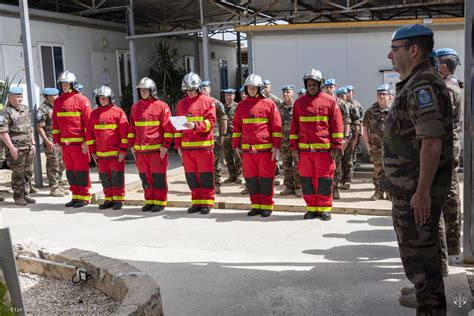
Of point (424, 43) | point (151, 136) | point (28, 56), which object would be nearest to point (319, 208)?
point (151, 136)

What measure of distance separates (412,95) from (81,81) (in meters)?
13.4

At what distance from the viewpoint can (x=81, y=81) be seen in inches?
596

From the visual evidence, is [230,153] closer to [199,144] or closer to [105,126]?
[199,144]

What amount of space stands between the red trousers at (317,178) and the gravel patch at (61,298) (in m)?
3.65

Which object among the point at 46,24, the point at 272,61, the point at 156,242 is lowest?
the point at 156,242

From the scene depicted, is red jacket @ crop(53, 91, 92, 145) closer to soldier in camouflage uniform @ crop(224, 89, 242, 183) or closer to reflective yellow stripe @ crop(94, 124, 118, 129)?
reflective yellow stripe @ crop(94, 124, 118, 129)

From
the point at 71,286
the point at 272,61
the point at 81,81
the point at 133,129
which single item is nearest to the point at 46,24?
the point at 81,81

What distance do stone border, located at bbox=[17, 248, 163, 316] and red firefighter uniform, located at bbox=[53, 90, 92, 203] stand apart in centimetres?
386

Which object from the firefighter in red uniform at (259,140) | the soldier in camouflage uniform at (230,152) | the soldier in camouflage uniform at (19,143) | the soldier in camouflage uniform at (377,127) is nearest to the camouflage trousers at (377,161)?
the soldier in camouflage uniform at (377,127)

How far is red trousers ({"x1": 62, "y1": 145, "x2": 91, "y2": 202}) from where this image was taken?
27.6ft

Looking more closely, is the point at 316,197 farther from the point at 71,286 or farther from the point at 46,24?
the point at 46,24

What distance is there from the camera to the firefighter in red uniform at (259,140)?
731 cm

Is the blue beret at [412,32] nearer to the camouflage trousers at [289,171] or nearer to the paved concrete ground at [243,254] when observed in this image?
the paved concrete ground at [243,254]

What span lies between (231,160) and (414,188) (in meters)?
7.08
